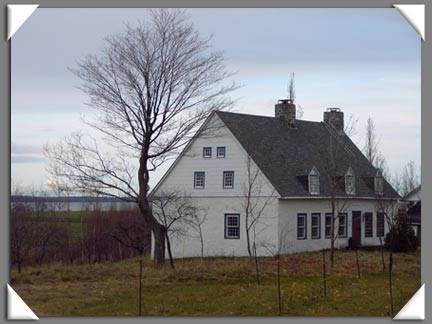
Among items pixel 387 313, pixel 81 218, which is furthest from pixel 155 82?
pixel 81 218

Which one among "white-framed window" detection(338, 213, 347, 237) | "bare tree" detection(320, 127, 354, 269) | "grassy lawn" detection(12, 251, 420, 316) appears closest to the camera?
"grassy lawn" detection(12, 251, 420, 316)

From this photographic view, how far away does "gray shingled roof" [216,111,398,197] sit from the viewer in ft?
98.5

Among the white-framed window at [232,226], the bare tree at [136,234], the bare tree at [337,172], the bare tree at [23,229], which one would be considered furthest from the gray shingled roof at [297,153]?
the bare tree at [23,229]

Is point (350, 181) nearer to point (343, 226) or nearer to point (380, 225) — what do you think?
point (343, 226)

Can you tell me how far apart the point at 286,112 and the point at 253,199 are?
597 cm

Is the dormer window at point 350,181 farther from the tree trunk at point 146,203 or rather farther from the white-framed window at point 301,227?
the tree trunk at point 146,203

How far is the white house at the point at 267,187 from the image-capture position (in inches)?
1147

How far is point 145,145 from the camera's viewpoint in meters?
23.0

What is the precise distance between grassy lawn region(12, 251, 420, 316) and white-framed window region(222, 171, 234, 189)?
20.2ft

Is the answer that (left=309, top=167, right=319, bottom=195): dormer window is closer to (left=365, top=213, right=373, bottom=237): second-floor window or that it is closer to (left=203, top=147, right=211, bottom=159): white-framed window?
(left=365, top=213, right=373, bottom=237): second-floor window

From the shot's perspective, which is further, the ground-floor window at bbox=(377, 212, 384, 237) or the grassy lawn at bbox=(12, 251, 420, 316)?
the ground-floor window at bbox=(377, 212, 384, 237)

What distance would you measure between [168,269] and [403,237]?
10.8 m

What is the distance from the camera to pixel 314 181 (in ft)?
102

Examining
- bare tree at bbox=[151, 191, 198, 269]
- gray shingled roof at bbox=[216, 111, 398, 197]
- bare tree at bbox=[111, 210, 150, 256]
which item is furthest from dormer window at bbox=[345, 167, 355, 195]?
bare tree at bbox=[111, 210, 150, 256]
